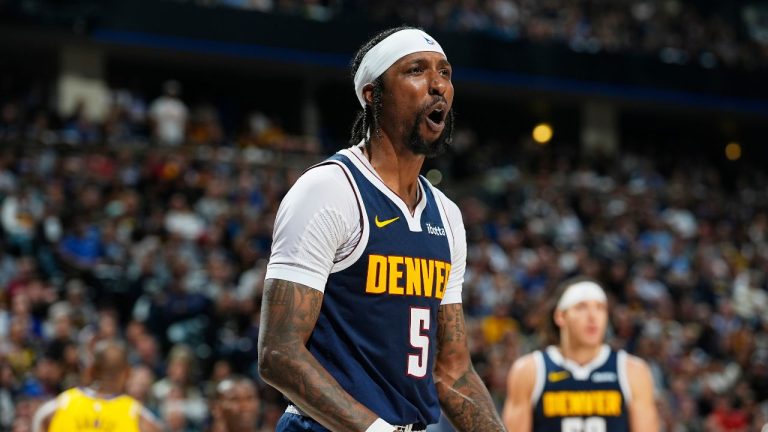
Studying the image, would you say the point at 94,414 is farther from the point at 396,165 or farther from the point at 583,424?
the point at 396,165

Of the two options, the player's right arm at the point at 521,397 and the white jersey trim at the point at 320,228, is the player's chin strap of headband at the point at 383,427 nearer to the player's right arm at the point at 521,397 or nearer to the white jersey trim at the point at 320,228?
the white jersey trim at the point at 320,228

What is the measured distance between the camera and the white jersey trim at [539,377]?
23.8 ft

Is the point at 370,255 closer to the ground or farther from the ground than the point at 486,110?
closer to the ground

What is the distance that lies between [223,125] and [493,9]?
615cm

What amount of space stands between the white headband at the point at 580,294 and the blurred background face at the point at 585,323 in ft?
0.08

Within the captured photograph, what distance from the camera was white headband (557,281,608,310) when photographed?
725cm

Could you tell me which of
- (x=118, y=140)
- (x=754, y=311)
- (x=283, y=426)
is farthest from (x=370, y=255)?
(x=754, y=311)

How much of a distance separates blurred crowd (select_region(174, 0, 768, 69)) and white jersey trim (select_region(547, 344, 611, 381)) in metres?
15.4

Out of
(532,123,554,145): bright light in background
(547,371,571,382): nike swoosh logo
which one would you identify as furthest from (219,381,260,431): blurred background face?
(532,123,554,145): bright light in background

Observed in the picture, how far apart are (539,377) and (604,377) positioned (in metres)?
0.40

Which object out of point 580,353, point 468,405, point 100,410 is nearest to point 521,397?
point 580,353

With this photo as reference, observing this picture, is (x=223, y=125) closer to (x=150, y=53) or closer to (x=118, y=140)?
(x=150, y=53)

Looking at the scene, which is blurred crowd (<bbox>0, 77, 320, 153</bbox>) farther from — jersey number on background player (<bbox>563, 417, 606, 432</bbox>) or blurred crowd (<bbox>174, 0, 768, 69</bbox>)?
jersey number on background player (<bbox>563, 417, 606, 432</bbox>)

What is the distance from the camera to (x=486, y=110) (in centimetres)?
2759
